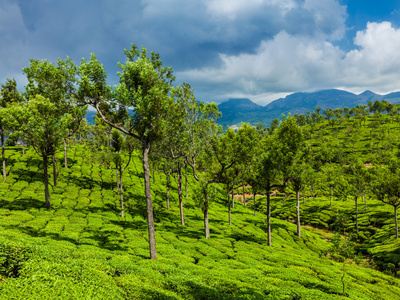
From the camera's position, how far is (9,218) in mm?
31500

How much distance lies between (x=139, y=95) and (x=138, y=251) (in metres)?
19.2

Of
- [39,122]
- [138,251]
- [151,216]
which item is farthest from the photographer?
[39,122]

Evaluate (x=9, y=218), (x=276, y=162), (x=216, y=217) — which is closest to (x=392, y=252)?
(x=276, y=162)

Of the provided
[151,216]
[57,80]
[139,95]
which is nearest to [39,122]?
[57,80]

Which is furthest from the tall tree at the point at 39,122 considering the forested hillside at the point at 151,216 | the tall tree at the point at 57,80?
the tall tree at the point at 57,80

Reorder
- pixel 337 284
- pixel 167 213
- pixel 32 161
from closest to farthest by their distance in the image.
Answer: pixel 337 284 → pixel 167 213 → pixel 32 161

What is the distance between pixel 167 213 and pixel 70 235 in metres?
27.0

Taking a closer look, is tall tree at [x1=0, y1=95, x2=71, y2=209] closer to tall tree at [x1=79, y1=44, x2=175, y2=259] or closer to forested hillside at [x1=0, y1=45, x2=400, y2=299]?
forested hillside at [x1=0, y1=45, x2=400, y2=299]

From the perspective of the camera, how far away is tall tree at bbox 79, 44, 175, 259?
73.2ft

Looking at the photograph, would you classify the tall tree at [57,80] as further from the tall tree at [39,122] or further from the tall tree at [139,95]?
the tall tree at [39,122]

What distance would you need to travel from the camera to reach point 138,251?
26156 millimetres

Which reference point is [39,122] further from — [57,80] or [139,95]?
[139,95]

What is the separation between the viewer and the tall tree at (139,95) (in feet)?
73.2

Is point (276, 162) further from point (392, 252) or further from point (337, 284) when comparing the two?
point (392, 252)
